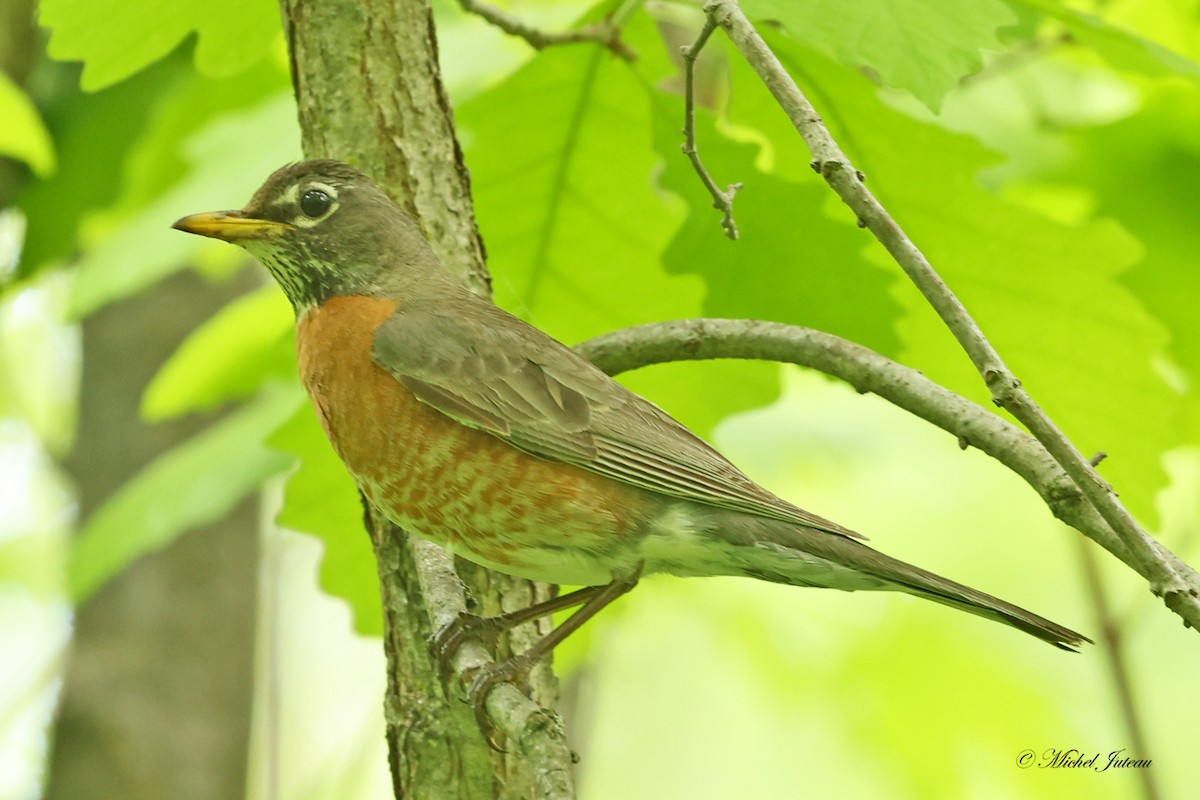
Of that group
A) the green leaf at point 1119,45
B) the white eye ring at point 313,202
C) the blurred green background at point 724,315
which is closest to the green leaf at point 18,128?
the blurred green background at point 724,315

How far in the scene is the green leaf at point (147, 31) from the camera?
326cm

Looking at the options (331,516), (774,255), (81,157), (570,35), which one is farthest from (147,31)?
(81,157)

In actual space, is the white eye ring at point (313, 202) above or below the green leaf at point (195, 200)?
below

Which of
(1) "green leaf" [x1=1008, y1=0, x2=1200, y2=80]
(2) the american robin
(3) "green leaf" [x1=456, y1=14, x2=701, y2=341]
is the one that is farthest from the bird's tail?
(1) "green leaf" [x1=1008, y1=0, x2=1200, y2=80]

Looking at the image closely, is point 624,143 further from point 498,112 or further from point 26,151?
point 26,151

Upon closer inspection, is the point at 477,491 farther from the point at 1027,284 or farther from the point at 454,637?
the point at 1027,284

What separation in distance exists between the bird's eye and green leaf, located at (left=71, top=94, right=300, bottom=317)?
0.40m

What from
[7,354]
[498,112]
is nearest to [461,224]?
[498,112]

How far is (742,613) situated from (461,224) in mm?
3144

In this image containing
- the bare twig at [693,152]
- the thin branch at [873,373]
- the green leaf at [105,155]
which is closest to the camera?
the thin branch at [873,373]

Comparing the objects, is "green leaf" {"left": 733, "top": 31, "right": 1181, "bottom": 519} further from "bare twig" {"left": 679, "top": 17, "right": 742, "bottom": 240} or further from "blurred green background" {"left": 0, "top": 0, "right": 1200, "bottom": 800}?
"bare twig" {"left": 679, "top": 17, "right": 742, "bottom": 240}

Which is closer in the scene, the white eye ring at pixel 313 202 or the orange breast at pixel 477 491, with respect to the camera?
the orange breast at pixel 477 491

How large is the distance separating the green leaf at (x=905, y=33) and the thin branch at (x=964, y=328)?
232mm

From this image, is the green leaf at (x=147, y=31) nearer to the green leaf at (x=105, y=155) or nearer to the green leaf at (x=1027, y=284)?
the green leaf at (x=1027, y=284)
